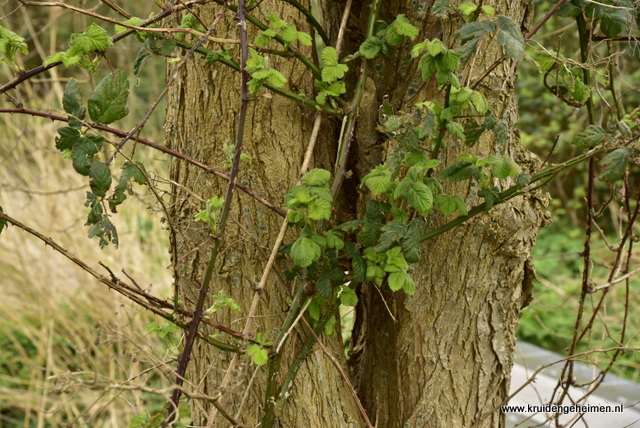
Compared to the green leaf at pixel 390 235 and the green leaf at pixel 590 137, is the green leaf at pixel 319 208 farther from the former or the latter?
the green leaf at pixel 590 137

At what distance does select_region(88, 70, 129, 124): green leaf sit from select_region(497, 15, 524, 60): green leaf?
2.14 ft

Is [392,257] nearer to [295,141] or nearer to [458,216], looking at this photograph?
[458,216]

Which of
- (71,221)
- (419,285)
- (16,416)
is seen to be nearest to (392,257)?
(419,285)

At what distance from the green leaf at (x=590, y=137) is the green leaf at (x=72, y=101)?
98cm

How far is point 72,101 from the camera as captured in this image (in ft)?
3.84

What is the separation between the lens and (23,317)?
15.2ft

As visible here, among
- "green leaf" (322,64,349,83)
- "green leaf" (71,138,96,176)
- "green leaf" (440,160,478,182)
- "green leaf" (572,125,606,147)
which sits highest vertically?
"green leaf" (322,64,349,83)

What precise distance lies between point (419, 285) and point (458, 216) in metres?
0.19

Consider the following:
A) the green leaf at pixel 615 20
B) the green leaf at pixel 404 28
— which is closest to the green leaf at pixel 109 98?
the green leaf at pixel 404 28

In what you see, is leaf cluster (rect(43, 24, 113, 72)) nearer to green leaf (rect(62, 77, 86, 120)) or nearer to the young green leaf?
green leaf (rect(62, 77, 86, 120))

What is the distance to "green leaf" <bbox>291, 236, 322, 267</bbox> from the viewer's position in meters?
1.26

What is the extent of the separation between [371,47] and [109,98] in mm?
549

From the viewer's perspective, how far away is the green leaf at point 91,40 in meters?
1.23

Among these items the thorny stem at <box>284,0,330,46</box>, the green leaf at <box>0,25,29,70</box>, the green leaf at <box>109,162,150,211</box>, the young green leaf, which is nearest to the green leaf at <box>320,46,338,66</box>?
the young green leaf
